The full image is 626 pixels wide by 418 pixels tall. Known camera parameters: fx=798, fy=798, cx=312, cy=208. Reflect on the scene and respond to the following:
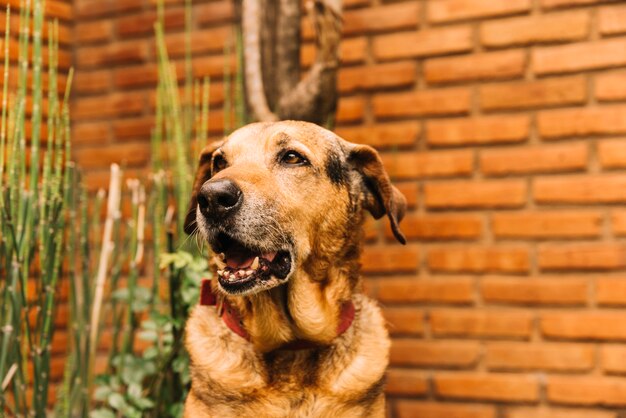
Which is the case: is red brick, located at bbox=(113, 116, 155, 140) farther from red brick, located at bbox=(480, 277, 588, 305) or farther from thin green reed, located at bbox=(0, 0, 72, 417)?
red brick, located at bbox=(480, 277, 588, 305)

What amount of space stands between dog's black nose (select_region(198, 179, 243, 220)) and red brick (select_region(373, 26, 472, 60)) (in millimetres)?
1670

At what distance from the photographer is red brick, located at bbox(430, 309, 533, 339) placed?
332 centimetres

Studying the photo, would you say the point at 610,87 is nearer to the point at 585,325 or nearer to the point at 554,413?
the point at 585,325

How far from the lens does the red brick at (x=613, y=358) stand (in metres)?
3.16

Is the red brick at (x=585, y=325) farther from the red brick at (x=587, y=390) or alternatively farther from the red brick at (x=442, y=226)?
the red brick at (x=442, y=226)

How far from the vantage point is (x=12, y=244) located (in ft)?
8.38

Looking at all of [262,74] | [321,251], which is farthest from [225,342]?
[262,74]

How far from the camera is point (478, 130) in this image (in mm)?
3395

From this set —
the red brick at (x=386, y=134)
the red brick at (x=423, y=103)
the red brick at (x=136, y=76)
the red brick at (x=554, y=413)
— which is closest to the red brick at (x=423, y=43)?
the red brick at (x=423, y=103)

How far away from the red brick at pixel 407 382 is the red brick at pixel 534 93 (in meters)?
1.20

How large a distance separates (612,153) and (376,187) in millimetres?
1198

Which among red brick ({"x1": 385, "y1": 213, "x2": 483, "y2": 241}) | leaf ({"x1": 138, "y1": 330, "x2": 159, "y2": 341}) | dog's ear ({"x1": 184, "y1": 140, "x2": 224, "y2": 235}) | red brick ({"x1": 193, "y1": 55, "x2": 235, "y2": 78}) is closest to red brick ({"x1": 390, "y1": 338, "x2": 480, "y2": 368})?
red brick ({"x1": 385, "y1": 213, "x2": 483, "y2": 241})

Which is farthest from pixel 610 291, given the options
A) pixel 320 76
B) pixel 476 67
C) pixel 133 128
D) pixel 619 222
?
pixel 133 128

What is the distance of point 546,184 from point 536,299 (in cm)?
48
